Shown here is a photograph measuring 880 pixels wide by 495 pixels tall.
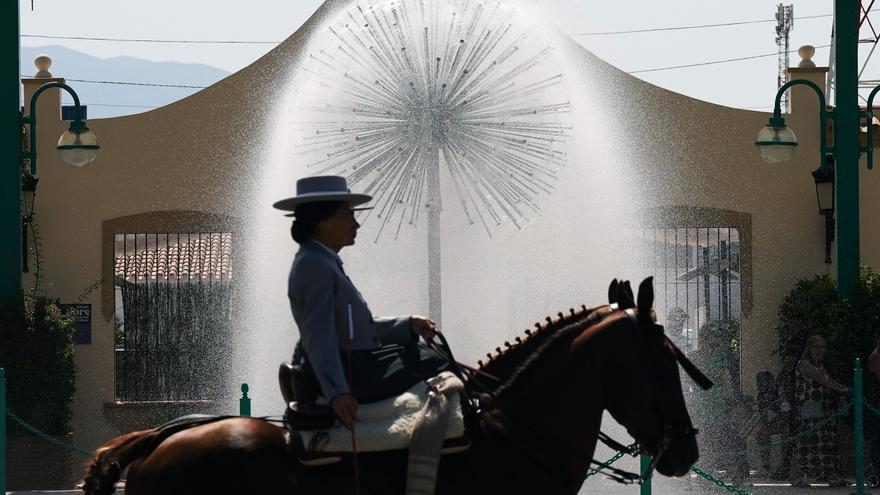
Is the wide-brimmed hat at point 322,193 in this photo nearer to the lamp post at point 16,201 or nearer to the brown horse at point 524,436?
the brown horse at point 524,436

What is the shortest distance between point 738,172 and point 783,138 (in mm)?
3730

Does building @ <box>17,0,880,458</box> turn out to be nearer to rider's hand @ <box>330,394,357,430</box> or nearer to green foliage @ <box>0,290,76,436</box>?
green foliage @ <box>0,290,76,436</box>

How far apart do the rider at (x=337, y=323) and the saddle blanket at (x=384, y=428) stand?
6cm

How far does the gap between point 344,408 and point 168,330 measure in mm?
11548

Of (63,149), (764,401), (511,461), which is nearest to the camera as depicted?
(511,461)

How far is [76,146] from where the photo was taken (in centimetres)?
1272

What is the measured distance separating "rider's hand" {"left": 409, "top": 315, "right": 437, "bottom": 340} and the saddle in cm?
Answer: 35

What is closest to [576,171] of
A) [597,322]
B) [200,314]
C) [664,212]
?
[664,212]

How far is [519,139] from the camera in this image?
552 inches

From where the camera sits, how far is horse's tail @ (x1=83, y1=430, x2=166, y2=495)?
17.5ft

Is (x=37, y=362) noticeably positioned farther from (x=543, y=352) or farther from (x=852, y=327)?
(x=543, y=352)

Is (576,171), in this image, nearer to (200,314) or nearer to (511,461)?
(200,314)

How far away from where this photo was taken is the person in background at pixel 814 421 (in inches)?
508

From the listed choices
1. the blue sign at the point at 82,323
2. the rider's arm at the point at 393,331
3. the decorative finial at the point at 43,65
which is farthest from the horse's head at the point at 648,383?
the decorative finial at the point at 43,65
